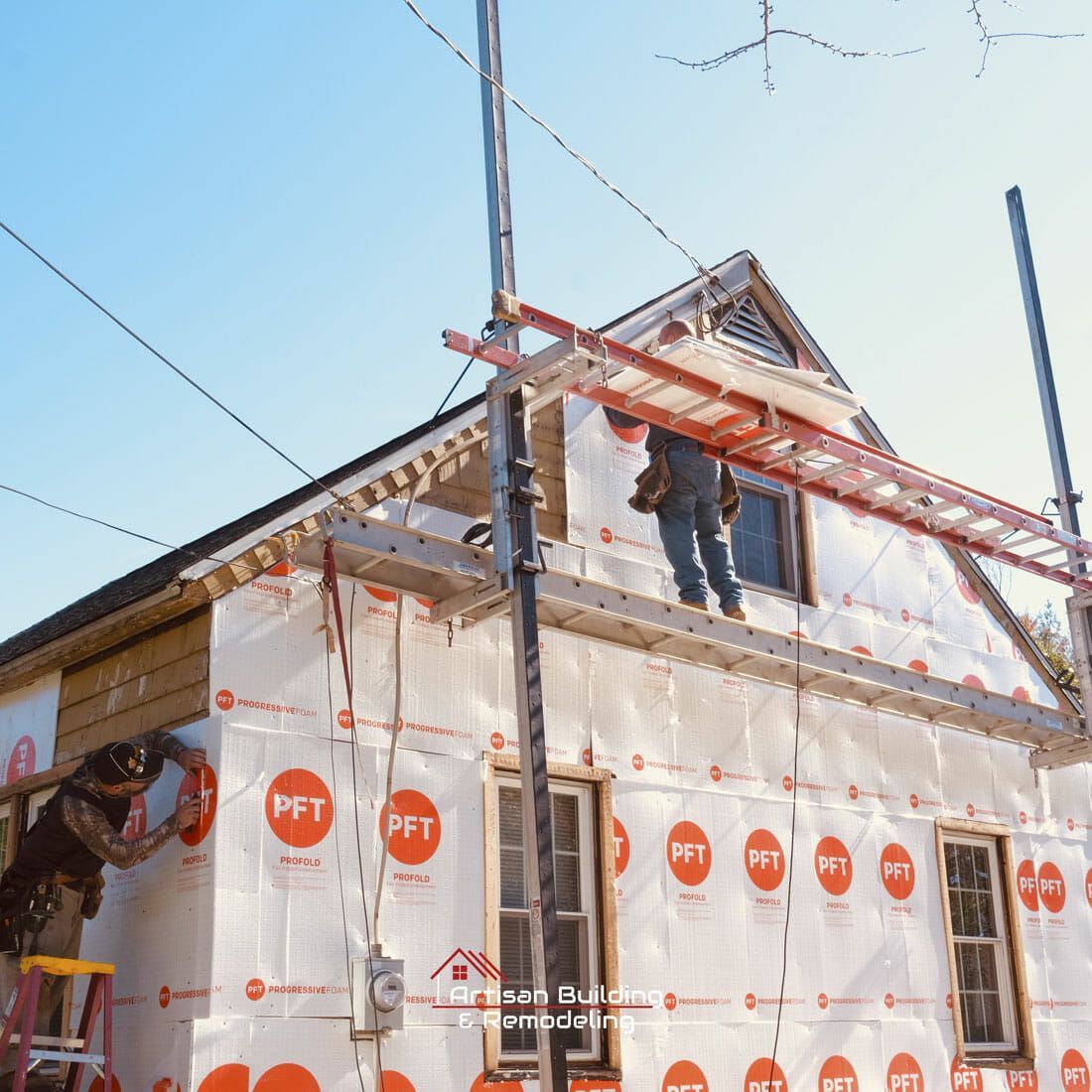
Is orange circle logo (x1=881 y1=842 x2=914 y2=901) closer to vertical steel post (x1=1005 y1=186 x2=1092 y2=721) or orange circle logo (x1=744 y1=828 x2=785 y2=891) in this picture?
orange circle logo (x1=744 y1=828 x2=785 y2=891)

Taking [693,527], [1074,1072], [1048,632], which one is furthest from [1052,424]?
[1048,632]

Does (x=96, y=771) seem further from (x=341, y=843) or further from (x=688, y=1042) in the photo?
(x=688, y=1042)

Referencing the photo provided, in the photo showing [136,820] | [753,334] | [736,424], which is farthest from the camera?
[753,334]

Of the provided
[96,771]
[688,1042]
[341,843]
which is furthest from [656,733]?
[96,771]

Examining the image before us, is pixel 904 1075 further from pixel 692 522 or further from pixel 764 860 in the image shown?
pixel 692 522

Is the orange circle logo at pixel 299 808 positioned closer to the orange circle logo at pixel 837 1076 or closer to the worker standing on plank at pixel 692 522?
the worker standing on plank at pixel 692 522

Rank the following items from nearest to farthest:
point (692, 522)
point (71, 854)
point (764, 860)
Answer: point (71, 854), point (692, 522), point (764, 860)

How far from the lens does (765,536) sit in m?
11.8

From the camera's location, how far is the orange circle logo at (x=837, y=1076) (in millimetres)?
9914

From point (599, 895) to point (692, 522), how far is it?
2.63 meters

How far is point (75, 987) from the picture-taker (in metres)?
8.24

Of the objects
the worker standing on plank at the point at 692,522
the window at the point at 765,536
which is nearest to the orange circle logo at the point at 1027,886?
the window at the point at 765,536

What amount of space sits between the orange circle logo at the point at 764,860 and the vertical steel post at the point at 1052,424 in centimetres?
383

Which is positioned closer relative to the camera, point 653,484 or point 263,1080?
point 263,1080
